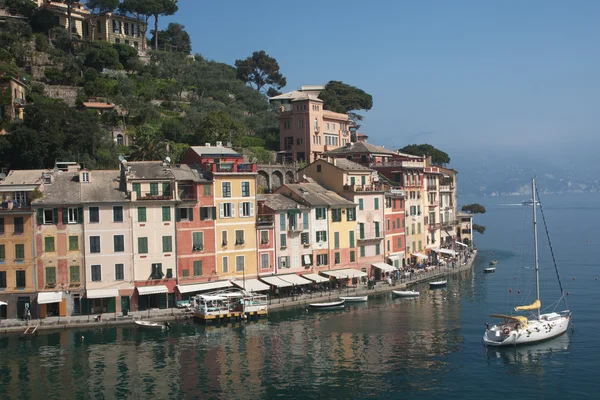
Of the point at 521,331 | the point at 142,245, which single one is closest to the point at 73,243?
the point at 142,245

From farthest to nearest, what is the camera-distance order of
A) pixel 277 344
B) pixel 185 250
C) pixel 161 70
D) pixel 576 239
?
1. pixel 576 239
2. pixel 161 70
3. pixel 185 250
4. pixel 277 344

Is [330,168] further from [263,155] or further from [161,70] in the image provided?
[161,70]

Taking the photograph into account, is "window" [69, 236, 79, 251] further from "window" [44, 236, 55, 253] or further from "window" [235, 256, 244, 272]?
"window" [235, 256, 244, 272]

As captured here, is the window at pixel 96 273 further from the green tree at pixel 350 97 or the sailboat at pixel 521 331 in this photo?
the green tree at pixel 350 97

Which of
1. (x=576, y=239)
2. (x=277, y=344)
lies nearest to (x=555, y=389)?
(x=277, y=344)

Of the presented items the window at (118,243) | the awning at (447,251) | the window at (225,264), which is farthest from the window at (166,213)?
the awning at (447,251)

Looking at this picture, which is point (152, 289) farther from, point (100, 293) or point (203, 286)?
point (203, 286)

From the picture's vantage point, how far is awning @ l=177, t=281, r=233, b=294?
60.3m

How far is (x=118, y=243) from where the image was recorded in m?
59.2

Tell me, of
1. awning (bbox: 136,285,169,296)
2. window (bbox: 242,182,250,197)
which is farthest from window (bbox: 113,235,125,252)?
window (bbox: 242,182,250,197)

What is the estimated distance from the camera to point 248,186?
66.2m

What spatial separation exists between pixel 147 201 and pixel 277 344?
1849 cm

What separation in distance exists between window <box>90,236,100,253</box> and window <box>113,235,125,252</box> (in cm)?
134

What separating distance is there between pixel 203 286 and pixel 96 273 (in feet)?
30.7
